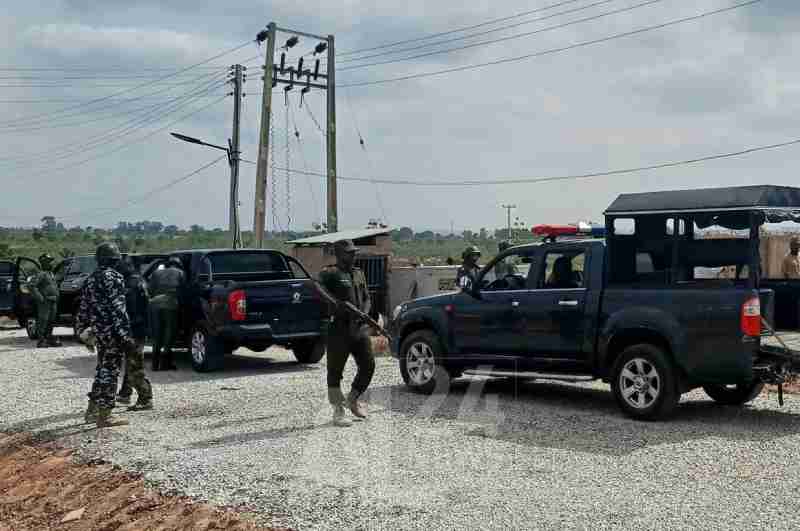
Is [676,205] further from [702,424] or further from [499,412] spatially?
[499,412]

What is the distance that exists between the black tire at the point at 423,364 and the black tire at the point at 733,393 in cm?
310

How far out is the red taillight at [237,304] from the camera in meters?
13.2

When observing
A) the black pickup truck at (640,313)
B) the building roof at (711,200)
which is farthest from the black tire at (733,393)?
the building roof at (711,200)

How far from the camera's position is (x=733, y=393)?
10227 millimetres

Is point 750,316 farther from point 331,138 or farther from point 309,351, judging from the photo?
point 331,138

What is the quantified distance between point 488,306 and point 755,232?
320cm

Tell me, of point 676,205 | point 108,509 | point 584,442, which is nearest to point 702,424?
point 584,442

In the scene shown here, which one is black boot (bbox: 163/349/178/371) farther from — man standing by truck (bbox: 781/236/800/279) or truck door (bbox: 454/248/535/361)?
man standing by truck (bbox: 781/236/800/279)

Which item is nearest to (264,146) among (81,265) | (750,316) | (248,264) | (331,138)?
(331,138)

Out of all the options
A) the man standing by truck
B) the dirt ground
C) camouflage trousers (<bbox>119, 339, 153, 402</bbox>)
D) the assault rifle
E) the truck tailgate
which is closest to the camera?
the dirt ground

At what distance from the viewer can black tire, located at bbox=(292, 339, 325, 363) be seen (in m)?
14.6

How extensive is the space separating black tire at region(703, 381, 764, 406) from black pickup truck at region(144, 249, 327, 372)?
17.8ft

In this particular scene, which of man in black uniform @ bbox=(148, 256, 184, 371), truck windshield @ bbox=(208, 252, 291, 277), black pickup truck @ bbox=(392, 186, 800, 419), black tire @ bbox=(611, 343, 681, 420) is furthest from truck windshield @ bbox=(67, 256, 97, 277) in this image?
black tire @ bbox=(611, 343, 681, 420)

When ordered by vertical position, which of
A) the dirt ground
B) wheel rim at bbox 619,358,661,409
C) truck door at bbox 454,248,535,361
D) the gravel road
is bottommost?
the dirt ground
